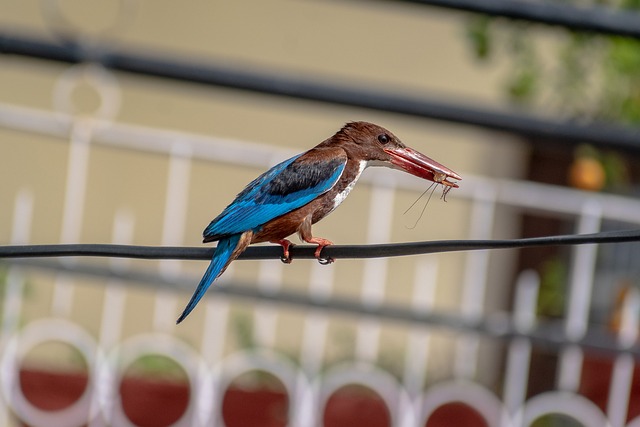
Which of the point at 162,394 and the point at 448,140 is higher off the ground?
the point at 448,140

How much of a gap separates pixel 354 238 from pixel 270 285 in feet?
4.99

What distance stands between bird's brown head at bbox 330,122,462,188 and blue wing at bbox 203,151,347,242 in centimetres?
3

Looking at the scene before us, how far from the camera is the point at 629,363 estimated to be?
4398 mm

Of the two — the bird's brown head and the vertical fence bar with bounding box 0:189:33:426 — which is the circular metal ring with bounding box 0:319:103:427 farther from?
the bird's brown head

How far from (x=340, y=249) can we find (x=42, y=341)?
10.5ft

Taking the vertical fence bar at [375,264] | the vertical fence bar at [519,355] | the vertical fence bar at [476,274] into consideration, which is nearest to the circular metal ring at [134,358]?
the vertical fence bar at [375,264]

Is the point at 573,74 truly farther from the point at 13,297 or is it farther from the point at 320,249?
the point at 320,249

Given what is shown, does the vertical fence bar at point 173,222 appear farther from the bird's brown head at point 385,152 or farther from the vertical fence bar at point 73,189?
the bird's brown head at point 385,152

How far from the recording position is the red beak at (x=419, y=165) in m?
1.45

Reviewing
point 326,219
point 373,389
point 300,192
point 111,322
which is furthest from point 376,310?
point 300,192

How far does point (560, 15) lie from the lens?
328 centimetres

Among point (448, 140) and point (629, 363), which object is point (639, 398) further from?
point (448, 140)

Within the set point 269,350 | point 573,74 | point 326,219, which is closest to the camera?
point 269,350

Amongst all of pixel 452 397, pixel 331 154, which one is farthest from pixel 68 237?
pixel 331 154
